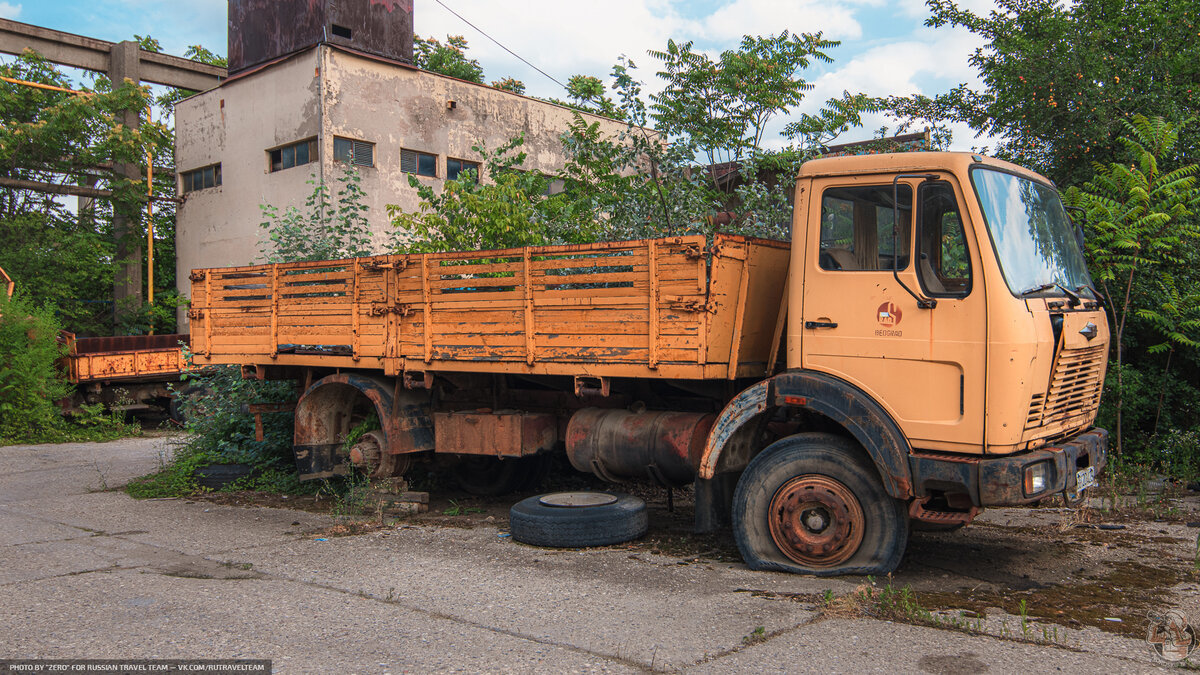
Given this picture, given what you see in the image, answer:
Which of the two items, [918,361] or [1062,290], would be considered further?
[1062,290]

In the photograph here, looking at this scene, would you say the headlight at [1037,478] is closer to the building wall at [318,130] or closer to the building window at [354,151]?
the building wall at [318,130]

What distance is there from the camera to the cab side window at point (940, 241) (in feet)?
17.4

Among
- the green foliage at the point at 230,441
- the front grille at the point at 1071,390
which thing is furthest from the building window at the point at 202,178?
the front grille at the point at 1071,390

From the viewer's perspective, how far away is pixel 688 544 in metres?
6.83

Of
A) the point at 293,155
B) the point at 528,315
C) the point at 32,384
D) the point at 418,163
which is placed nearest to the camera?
the point at 528,315

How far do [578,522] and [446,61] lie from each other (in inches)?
1005

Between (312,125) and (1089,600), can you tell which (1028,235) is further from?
(312,125)

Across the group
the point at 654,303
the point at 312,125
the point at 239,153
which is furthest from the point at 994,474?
the point at 239,153

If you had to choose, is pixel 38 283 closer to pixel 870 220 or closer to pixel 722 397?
pixel 722 397

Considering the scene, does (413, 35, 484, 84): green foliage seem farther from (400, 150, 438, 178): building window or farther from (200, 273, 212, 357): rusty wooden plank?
(200, 273, 212, 357): rusty wooden plank

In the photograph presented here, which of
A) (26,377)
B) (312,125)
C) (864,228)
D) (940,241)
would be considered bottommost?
(26,377)

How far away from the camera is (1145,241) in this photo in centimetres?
884

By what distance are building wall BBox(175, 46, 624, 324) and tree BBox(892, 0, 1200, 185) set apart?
42.3ft

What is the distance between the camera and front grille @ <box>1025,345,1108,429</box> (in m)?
5.30
